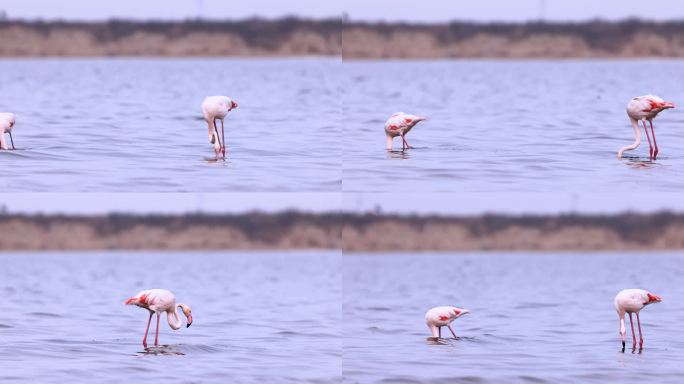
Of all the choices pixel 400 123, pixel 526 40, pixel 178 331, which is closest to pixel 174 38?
pixel 526 40

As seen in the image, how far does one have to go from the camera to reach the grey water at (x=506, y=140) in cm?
1038

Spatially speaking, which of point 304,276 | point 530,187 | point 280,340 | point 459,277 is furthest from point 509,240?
point 530,187

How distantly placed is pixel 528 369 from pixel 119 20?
3219cm

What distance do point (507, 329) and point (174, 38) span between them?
94.1ft

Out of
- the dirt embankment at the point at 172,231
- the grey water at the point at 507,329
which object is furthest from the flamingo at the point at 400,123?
the dirt embankment at the point at 172,231

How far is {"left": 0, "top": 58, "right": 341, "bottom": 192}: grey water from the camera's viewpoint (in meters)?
10.2

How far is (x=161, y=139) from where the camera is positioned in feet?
43.0

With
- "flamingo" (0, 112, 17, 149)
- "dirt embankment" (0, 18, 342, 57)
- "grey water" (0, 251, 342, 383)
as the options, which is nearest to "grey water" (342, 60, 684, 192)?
"grey water" (0, 251, 342, 383)

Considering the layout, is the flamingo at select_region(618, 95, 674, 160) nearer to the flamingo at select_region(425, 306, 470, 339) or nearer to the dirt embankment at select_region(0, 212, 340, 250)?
the flamingo at select_region(425, 306, 470, 339)

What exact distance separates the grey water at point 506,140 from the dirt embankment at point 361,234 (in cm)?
317

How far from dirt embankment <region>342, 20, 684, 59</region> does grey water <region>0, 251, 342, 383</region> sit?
8435mm

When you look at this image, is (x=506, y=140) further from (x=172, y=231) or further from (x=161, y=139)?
(x=172, y=231)

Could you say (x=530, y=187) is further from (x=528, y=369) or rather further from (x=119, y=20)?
(x=119, y=20)

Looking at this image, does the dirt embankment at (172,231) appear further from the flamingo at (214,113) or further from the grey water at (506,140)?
the flamingo at (214,113)
